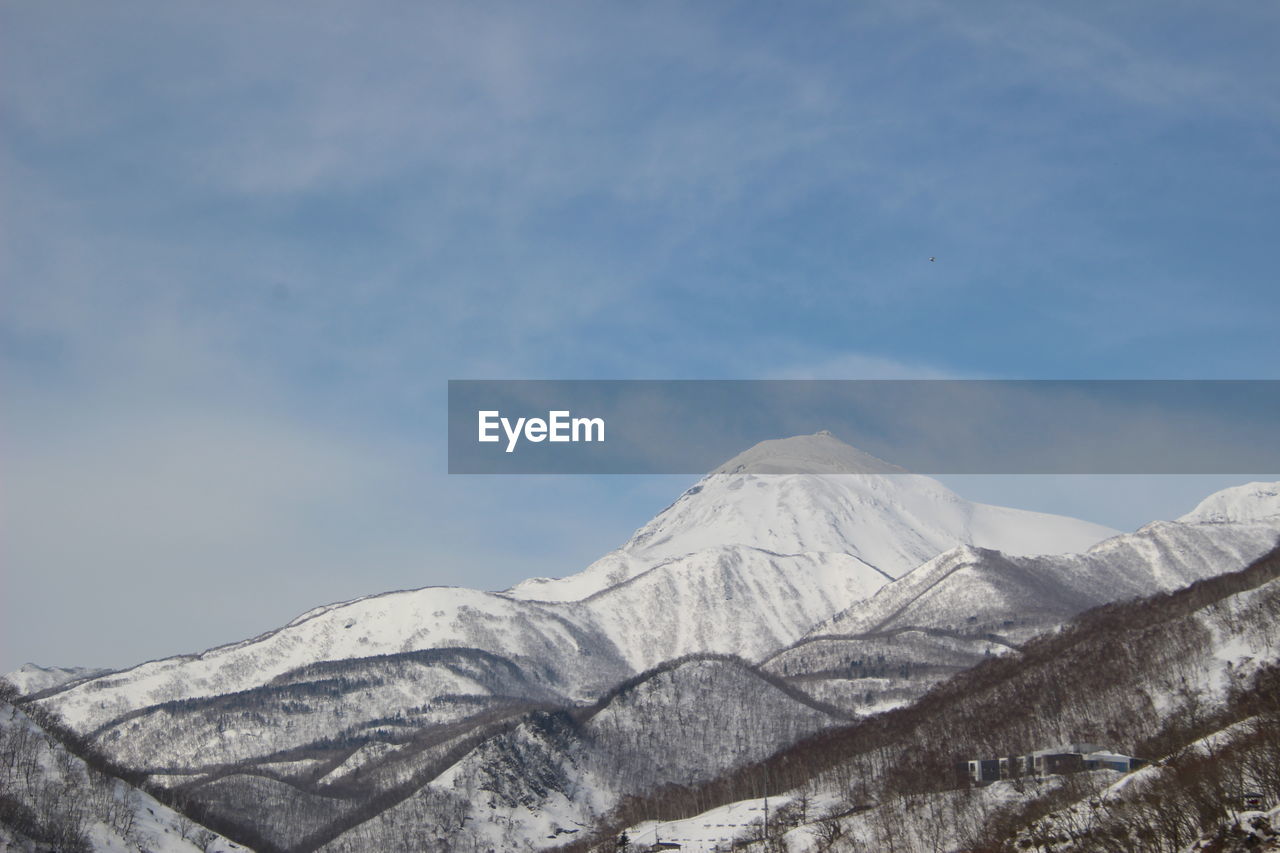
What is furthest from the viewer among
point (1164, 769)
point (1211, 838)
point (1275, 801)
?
point (1164, 769)

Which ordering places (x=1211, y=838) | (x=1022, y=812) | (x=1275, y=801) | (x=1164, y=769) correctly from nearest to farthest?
(x=1211, y=838) → (x=1275, y=801) → (x=1164, y=769) → (x=1022, y=812)

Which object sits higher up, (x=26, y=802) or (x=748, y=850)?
(x=26, y=802)

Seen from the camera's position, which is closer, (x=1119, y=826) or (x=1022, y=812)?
(x=1119, y=826)

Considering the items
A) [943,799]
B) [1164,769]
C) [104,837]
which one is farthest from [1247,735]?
[104,837]

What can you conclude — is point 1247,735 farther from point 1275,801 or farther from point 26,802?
point 26,802

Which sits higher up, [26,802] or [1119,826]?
[26,802]

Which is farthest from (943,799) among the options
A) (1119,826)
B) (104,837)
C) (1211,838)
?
(104,837)

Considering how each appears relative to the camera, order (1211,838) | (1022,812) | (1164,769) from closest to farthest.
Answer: (1211,838), (1164,769), (1022,812)

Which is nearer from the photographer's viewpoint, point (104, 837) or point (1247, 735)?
point (1247, 735)

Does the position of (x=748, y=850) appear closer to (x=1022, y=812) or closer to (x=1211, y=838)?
(x=1022, y=812)
